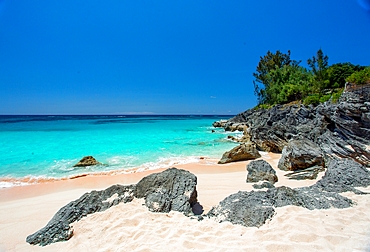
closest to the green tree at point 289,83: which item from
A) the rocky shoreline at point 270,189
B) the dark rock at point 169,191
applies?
the rocky shoreline at point 270,189

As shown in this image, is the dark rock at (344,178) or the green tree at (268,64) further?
the green tree at (268,64)

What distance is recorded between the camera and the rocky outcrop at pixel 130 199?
429 centimetres

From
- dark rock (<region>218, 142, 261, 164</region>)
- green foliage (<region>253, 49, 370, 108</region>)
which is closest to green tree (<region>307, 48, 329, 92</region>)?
green foliage (<region>253, 49, 370, 108</region>)

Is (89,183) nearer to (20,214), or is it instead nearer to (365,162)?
(20,214)

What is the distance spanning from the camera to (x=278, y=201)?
4742 millimetres

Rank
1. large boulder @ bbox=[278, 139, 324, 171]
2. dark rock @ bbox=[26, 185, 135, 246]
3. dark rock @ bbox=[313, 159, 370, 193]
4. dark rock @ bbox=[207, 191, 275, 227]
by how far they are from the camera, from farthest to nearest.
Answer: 1. large boulder @ bbox=[278, 139, 324, 171]
2. dark rock @ bbox=[313, 159, 370, 193]
3. dark rock @ bbox=[26, 185, 135, 246]
4. dark rock @ bbox=[207, 191, 275, 227]

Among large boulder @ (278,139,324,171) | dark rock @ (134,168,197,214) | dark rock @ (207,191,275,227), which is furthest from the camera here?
large boulder @ (278,139,324,171)

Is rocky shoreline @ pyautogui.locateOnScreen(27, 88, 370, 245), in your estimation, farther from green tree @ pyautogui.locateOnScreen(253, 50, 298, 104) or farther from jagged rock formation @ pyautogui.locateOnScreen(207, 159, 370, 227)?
green tree @ pyautogui.locateOnScreen(253, 50, 298, 104)

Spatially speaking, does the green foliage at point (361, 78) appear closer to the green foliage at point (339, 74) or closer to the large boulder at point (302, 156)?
the large boulder at point (302, 156)

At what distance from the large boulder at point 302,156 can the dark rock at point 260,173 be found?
193cm

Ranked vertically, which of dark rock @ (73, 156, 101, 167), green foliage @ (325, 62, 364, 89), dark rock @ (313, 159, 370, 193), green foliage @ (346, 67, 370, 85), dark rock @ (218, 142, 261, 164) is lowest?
dark rock @ (73, 156, 101, 167)

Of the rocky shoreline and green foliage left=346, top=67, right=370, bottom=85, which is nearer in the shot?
the rocky shoreline

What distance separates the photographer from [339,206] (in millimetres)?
4457

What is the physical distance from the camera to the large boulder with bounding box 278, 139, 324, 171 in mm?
9000
